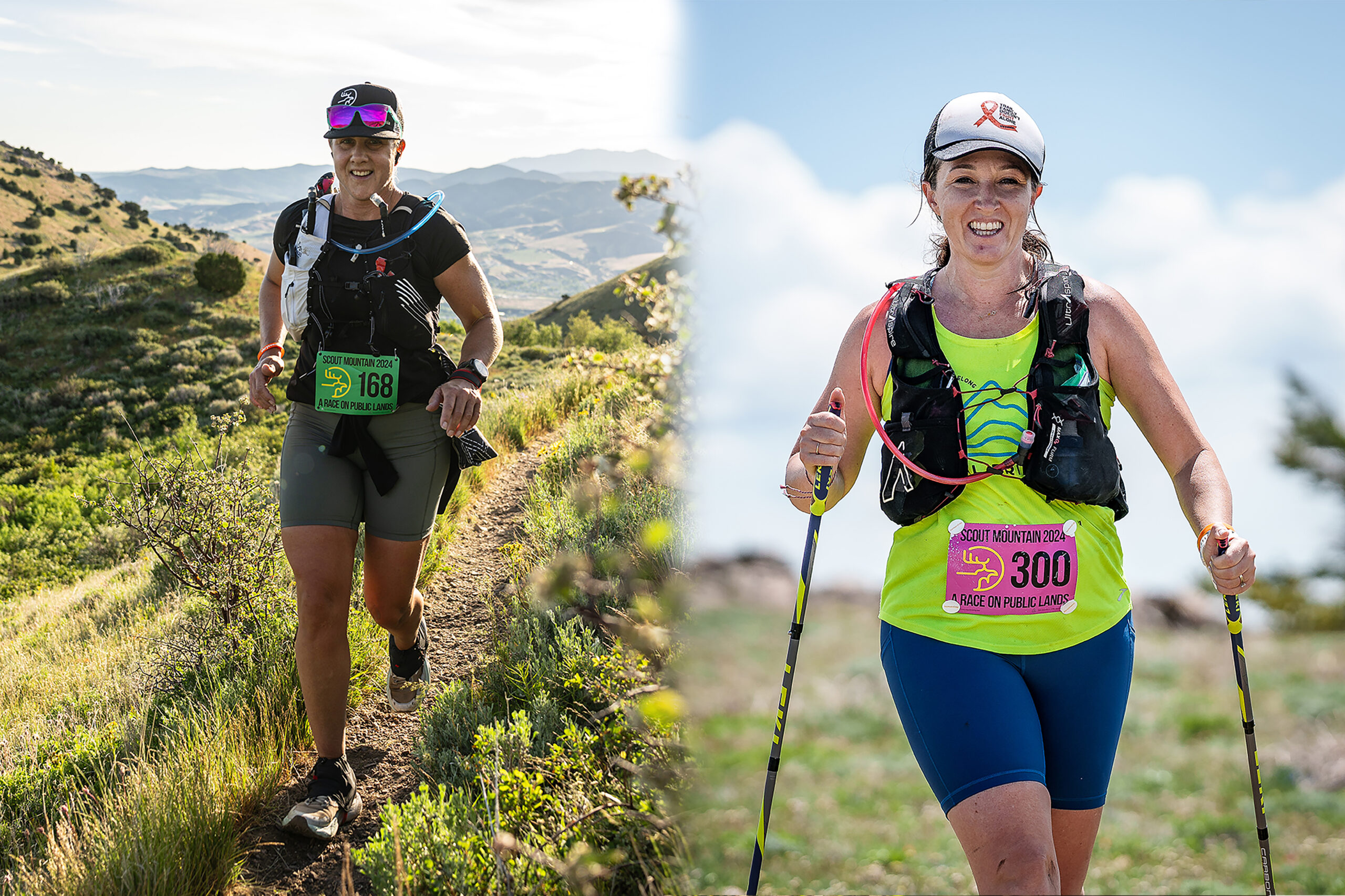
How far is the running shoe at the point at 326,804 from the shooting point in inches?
119

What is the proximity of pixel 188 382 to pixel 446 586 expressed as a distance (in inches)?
1075

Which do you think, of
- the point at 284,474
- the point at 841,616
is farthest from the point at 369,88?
the point at 841,616

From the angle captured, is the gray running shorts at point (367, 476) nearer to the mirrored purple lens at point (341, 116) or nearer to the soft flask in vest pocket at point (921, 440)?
the mirrored purple lens at point (341, 116)

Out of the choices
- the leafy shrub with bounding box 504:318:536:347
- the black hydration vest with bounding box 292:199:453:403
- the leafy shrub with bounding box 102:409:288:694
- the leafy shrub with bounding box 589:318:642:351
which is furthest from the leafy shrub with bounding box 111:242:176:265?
the black hydration vest with bounding box 292:199:453:403

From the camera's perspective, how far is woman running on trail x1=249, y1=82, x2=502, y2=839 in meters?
3.17

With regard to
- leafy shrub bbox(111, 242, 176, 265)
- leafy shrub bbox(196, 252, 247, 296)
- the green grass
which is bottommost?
the green grass

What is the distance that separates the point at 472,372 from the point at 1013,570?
213 centimetres

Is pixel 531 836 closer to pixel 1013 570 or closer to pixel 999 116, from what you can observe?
pixel 1013 570

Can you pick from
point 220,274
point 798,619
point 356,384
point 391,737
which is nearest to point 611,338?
point 391,737

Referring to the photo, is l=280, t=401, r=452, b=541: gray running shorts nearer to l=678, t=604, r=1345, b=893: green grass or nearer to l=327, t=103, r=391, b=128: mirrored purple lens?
l=327, t=103, r=391, b=128: mirrored purple lens

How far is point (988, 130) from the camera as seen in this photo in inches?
81.1

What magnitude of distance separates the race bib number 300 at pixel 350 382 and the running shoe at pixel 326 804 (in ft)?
4.19

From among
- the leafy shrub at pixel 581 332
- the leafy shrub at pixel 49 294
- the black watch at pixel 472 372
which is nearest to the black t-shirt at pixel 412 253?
the black watch at pixel 472 372

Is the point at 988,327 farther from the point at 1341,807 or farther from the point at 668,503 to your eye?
the point at 1341,807
